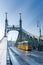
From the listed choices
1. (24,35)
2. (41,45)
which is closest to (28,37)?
(24,35)

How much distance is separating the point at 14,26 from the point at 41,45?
105 feet

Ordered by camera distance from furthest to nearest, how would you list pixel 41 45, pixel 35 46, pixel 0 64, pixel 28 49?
pixel 35 46 < pixel 41 45 < pixel 28 49 < pixel 0 64

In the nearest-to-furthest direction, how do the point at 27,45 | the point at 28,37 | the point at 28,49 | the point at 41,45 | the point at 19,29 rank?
the point at 27,45
the point at 28,49
the point at 41,45
the point at 28,37
the point at 19,29

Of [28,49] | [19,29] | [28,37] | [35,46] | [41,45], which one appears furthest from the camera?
[19,29]

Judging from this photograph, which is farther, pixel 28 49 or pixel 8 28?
pixel 8 28

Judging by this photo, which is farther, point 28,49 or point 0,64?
point 28,49

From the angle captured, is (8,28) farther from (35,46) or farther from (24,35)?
(35,46)

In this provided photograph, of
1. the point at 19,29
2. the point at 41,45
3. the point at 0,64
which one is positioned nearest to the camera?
the point at 0,64

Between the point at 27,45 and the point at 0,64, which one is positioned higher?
the point at 0,64

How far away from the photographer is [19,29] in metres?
93.8

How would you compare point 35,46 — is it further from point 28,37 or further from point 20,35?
point 20,35

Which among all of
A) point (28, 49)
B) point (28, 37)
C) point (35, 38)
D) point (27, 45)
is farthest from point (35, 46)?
point (27, 45)

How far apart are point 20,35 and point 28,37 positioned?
28.4 feet

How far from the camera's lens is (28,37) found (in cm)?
8606
